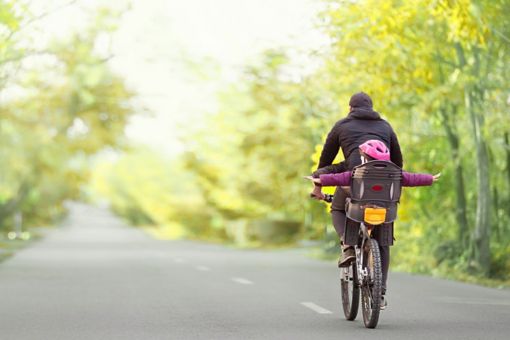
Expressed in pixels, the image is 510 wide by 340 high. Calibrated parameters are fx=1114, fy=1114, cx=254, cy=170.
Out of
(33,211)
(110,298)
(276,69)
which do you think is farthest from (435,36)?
(33,211)

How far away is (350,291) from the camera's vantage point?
10.7 meters

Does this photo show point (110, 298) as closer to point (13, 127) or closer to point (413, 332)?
point (413, 332)

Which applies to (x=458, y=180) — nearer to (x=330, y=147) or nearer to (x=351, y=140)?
(x=330, y=147)

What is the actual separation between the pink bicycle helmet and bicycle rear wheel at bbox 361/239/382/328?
2.48 ft

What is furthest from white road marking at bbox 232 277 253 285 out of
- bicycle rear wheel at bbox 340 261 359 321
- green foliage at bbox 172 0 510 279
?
bicycle rear wheel at bbox 340 261 359 321

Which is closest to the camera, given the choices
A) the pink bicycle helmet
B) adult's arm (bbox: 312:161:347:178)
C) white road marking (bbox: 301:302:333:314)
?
the pink bicycle helmet

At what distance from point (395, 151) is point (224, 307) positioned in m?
3.29

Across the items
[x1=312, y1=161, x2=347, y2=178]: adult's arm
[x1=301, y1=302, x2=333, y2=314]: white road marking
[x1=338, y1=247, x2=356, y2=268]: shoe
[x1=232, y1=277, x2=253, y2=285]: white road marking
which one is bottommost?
[x1=232, y1=277, x2=253, y2=285]: white road marking

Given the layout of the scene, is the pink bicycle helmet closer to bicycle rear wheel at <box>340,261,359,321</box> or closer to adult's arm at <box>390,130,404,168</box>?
adult's arm at <box>390,130,404,168</box>

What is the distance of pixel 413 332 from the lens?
32.4ft

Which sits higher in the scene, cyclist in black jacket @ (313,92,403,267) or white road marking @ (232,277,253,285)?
cyclist in black jacket @ (313,92,403,267)

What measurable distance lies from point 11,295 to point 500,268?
8.54 metres

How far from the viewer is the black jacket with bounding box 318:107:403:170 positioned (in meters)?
10.2

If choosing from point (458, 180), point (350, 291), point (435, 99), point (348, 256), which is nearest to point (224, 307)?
point (350, 291)
